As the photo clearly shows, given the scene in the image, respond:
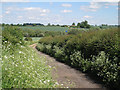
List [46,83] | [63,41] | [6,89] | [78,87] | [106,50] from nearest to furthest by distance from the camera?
[6,89] < [46,83] < [78,87] < [106,50] < [63,41]

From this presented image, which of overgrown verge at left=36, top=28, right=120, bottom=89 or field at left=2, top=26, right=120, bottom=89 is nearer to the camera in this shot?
field at left=2, top=26, right=120, bottom=89

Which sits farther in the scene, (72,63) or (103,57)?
(72,63)

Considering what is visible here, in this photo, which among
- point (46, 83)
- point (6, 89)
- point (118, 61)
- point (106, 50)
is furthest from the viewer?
point (106, 50)

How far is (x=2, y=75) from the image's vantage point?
4.33 meters

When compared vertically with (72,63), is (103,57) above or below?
above

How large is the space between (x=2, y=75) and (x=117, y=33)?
4.82 m

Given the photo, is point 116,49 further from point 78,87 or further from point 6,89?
point 6,89

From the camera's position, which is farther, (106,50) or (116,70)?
(106,50)

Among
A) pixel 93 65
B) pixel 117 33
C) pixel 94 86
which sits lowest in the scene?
pixel 94 86

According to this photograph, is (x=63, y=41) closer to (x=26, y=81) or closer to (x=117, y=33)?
(x=117, y=33)

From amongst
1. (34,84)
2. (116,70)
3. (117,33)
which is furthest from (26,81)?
(117,33)

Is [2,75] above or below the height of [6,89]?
above

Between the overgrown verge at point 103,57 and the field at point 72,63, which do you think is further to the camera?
the overgrown verge at point 103,57

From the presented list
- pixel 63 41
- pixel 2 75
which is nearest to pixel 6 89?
pixel 2 75
